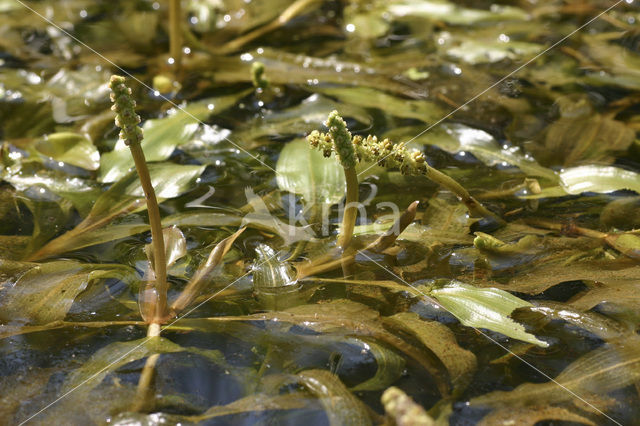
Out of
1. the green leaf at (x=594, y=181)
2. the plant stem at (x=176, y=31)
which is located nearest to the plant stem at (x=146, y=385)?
the green leaf at (x=594, y=181)

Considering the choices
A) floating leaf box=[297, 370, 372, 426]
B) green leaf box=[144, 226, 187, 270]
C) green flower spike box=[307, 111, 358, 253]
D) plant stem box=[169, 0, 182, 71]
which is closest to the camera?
floating leaf box=[297, 370, 372, 426]

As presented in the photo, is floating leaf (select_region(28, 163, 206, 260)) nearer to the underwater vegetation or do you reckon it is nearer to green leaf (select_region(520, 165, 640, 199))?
the underwater vegetation

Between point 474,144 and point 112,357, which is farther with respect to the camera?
point 474,144

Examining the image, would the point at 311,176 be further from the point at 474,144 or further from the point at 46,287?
the point at 46,287

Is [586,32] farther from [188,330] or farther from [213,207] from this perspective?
[188,330]

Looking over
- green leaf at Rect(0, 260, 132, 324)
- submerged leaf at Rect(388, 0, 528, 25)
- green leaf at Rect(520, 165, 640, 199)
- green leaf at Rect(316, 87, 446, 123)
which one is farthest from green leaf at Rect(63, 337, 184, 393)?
submerged leaf at Rect(388, 0, 528, 25)

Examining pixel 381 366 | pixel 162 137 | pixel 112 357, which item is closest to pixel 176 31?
pixel 162 137

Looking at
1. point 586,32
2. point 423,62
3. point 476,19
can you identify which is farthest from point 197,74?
point 586,32
